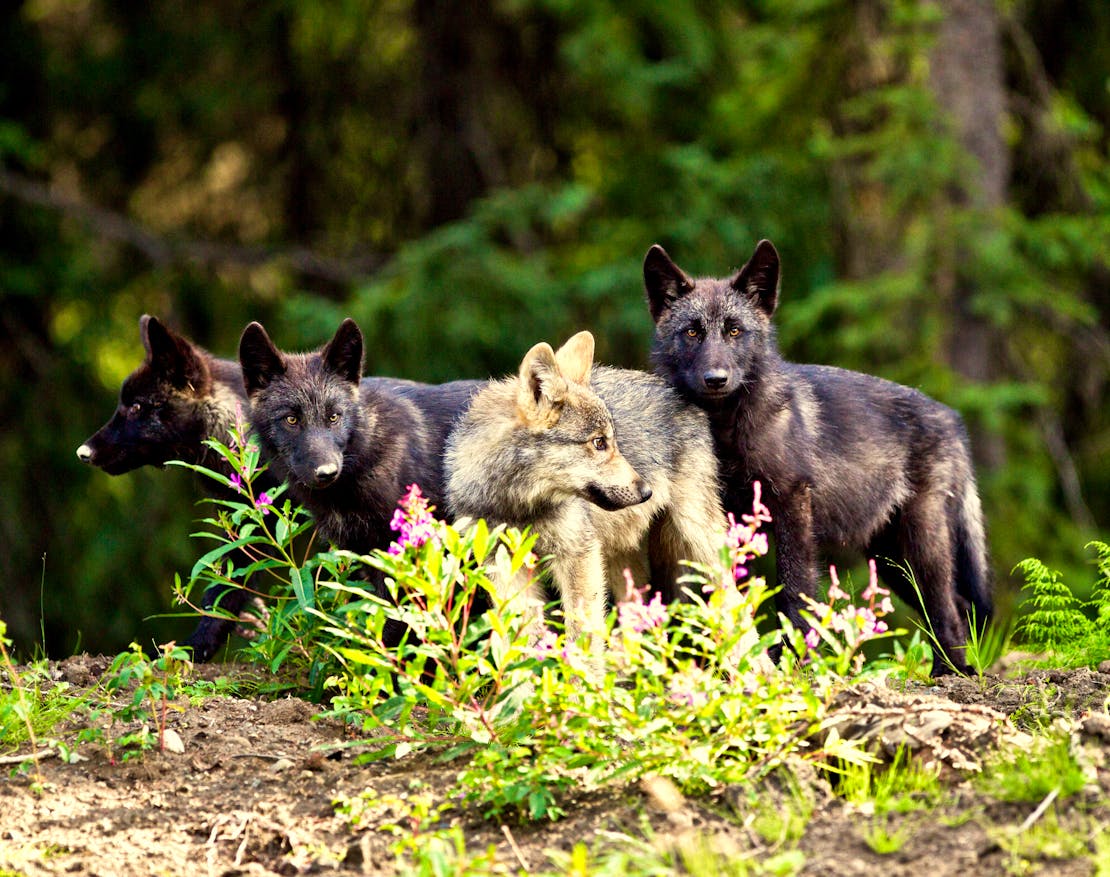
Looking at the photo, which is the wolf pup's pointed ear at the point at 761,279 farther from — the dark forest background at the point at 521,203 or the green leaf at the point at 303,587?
the dark forest background at the point at 521,203

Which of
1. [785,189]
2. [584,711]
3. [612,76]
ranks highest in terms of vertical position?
→ [612,76]

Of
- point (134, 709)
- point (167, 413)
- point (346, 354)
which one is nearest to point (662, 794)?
point (134, 709)

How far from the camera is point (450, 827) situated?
4215mm

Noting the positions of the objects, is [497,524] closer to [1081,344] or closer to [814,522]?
[814,522]

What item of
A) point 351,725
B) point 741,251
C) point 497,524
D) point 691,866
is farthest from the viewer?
point 741,251

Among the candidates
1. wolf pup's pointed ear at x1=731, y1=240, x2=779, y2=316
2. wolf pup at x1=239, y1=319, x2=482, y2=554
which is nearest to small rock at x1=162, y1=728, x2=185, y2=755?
wolf pup at x1=239, y1=319, x2=482, y2=554

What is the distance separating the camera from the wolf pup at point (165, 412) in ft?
22.8

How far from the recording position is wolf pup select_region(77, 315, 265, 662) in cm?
695

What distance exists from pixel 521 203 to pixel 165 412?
5370 millimetres

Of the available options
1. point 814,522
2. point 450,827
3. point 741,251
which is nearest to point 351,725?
point 450,827

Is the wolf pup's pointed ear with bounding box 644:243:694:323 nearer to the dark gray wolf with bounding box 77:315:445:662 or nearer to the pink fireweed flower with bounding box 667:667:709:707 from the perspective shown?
the dark gray wolf with bounding box 77:315:445:662

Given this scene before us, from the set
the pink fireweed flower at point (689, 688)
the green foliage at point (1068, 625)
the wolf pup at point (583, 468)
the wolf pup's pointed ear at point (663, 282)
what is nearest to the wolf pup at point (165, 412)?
the wolf pup at point (583, 468)

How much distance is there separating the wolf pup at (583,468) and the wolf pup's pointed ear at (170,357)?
63.3 inches

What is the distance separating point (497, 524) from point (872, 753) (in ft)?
6.56
